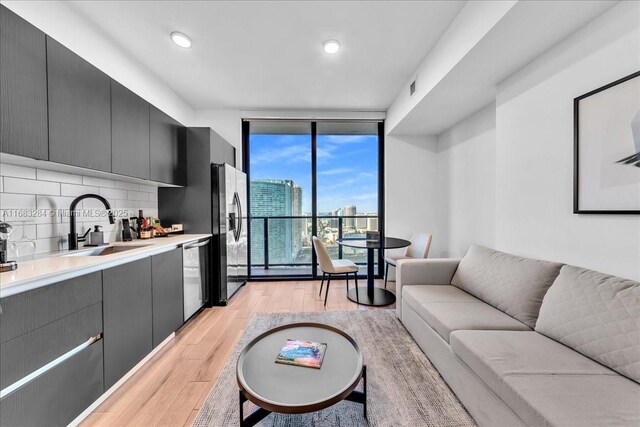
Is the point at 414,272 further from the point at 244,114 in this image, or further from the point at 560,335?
the point at 244,114

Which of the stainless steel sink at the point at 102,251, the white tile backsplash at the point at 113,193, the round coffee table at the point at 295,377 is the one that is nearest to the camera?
the round coffee table at the point at 295,377

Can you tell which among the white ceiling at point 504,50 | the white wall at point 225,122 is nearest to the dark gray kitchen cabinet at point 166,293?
the white wall at point 225,122

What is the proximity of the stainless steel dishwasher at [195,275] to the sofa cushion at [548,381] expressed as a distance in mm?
2375

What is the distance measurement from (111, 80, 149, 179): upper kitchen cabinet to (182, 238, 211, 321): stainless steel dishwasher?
2.78 feet

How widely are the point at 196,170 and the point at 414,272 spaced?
8.73 feet

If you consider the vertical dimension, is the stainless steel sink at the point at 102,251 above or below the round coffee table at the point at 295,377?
above

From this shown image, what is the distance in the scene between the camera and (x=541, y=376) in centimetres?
107

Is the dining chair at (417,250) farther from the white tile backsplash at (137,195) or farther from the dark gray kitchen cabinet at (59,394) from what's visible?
the white tile backsplash at (137,195)

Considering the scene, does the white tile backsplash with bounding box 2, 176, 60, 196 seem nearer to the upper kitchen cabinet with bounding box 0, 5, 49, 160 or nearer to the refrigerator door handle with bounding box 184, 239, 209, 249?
the upper kitchen cabinet with bounding box 0, 5, 49, 160

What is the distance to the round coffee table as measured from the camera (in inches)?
40.4

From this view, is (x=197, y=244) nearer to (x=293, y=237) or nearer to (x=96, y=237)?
(x=96, y=237)

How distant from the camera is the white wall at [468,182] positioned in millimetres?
2791

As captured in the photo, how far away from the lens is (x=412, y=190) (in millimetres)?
3982

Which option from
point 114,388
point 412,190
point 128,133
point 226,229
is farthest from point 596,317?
point 128,133
